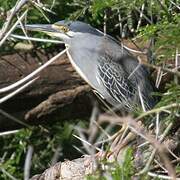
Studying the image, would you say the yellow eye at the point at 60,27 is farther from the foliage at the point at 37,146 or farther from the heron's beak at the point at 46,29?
the foliage at the point at 37,146

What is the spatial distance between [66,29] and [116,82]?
401 mm

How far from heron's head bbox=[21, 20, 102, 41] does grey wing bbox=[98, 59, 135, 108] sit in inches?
7.8

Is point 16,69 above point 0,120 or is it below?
above

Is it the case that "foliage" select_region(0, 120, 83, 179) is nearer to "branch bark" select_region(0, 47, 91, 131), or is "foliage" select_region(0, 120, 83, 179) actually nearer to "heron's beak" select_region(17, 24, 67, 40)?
"branch bark" select_region(0, 47, 91, 131)

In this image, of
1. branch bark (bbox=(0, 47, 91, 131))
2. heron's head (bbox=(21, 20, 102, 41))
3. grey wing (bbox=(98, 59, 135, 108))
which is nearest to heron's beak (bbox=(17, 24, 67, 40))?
heron's head (bbox=(21, 20, 102, 41))

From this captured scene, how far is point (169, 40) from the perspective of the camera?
256 cm

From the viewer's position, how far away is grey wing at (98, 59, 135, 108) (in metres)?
3.55

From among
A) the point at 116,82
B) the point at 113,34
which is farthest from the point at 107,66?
the point at 113,34

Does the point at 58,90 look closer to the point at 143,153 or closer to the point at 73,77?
the point at 73,77

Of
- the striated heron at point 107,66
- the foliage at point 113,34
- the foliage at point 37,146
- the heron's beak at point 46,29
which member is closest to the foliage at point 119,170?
the foliage at point 113,34

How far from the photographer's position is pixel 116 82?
3561 millimetres

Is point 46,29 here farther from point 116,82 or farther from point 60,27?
point 116,82

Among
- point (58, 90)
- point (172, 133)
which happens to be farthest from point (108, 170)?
point (58, 90)

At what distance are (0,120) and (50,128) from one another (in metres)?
0.66
